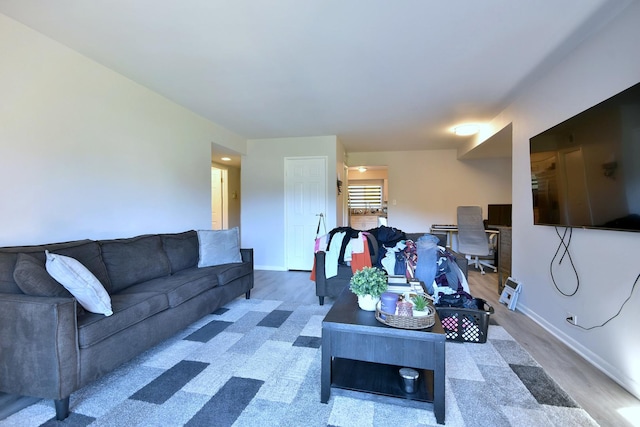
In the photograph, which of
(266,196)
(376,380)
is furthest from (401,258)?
(266,196)

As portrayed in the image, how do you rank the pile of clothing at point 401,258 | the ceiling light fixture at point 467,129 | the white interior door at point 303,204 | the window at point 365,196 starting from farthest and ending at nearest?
the window at point 365,196 → the white interior door at point 303,204 → the ceiling light fixture at point 467,129 → the pile of clothing at point 401,258

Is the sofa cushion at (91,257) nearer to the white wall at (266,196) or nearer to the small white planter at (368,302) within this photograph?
the small white planter at (368,302)

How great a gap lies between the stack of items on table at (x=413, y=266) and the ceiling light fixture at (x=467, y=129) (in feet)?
6.67

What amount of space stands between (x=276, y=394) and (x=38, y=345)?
1.26 metres

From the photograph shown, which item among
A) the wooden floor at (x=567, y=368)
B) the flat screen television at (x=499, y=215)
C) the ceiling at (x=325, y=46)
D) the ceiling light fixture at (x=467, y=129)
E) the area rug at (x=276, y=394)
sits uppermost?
the ceiling at (x=325, y=46)

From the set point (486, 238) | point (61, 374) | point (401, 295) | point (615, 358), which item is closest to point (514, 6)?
point (401, 295)

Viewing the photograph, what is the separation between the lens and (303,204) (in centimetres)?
519

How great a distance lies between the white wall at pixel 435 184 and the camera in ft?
19.8

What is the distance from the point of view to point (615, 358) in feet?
6.07

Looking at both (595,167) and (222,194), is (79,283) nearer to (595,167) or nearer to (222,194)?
(595,167)

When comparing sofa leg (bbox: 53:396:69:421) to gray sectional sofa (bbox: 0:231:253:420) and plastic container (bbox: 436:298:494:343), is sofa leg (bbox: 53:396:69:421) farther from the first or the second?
plastic container (bbox: 436:298:494:343)

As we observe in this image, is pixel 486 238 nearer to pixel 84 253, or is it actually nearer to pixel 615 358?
pixel 615 358

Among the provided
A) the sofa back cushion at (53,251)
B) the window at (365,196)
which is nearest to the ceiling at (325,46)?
the sofa back cushion at (53,251)

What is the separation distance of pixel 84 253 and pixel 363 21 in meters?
2.61
